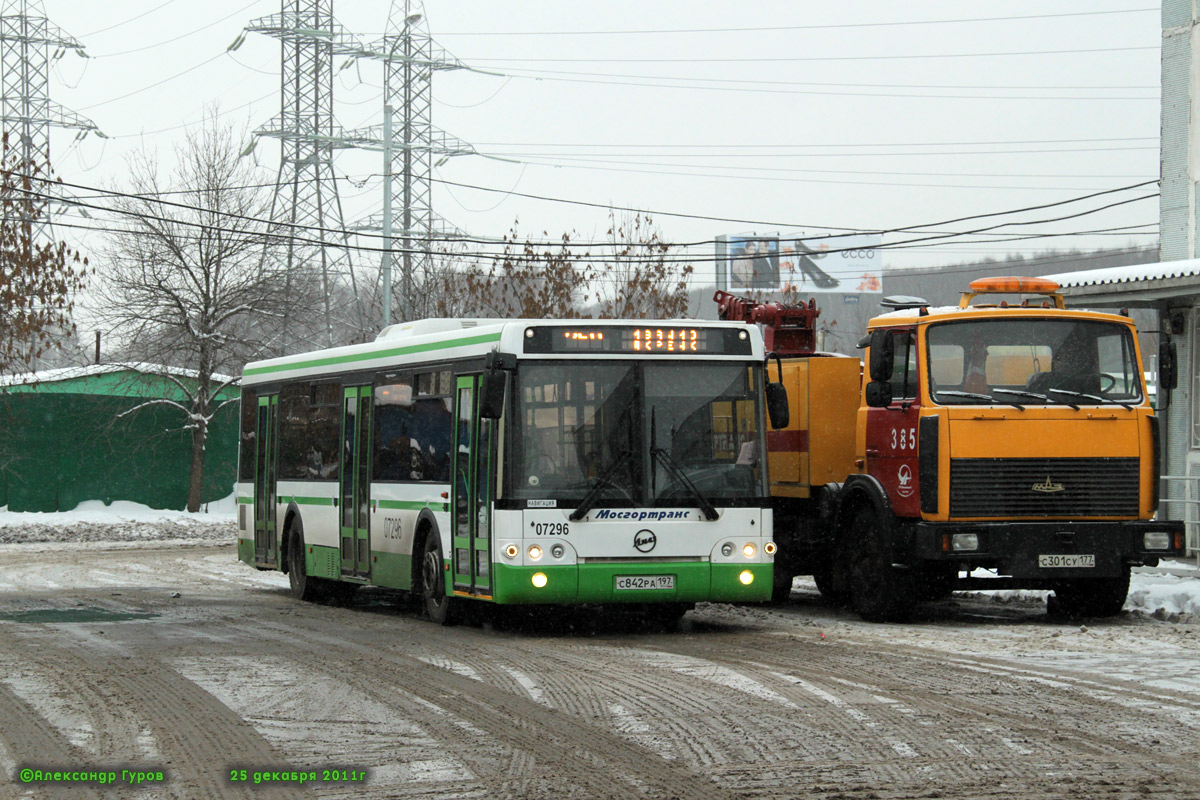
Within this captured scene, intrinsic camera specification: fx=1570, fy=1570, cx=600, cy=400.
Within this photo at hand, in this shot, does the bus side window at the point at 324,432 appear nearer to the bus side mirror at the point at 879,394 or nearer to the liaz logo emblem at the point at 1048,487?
the bus side mirror at the point at 879,394

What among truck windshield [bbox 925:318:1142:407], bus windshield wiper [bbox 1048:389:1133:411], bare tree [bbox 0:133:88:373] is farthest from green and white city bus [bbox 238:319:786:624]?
bare tree [bbox 0:133:88:373]

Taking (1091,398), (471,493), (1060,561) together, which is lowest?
(1060,561)

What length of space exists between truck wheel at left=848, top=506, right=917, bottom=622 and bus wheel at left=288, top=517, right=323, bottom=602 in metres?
6.70

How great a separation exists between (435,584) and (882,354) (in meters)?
4.79

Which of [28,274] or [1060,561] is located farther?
[28,274]

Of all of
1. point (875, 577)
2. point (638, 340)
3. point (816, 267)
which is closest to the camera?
point (638, 340)

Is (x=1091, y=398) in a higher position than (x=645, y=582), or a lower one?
higher

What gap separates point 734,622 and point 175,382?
26482mm

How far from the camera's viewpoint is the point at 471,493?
14.2 m

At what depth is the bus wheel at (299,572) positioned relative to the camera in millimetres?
18906

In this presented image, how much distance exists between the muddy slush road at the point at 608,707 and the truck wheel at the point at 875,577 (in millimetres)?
347

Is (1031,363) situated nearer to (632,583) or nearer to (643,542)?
(643,542)

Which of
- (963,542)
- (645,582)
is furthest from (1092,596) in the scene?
(645,582)

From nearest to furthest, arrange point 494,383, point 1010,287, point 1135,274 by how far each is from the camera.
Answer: point 494,383 → point 1010,287 → point 1135,274
